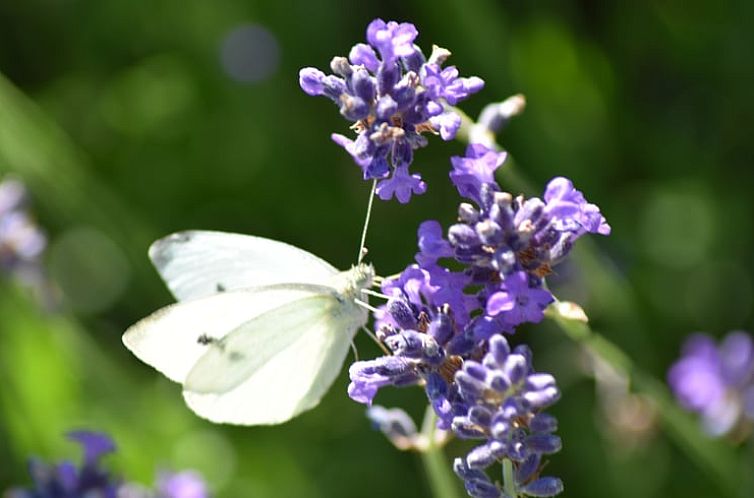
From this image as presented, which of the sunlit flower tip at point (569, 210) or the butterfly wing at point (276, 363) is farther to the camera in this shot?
the butterfly wing at point (276, 363)

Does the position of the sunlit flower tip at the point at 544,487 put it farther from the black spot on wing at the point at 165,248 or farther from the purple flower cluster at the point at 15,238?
the purple flower cluster at the point at 15,238

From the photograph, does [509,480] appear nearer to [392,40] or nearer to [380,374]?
[380,374]

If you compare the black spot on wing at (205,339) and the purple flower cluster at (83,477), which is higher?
the black spot on wing at (205,339)

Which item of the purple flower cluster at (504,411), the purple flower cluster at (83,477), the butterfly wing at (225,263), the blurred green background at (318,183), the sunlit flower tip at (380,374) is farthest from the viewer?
the blurred green background at (318,183)

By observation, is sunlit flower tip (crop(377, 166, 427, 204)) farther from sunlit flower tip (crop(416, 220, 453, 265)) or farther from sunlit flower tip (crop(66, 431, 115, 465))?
sunlit flower tip (crop(66, 431, 115, 465))

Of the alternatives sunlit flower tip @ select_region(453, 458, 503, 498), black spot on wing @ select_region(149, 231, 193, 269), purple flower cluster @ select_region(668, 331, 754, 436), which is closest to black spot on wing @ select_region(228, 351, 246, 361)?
black spot on wing @ select_region(149, 231, 193, 269)

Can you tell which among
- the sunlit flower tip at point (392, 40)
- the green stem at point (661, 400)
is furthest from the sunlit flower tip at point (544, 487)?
the sunlit flower tip at point (392, 40)
